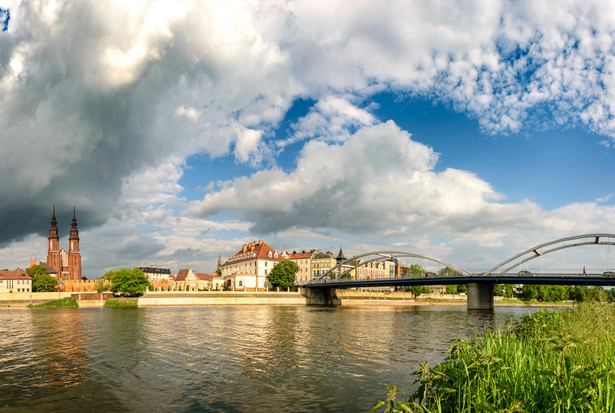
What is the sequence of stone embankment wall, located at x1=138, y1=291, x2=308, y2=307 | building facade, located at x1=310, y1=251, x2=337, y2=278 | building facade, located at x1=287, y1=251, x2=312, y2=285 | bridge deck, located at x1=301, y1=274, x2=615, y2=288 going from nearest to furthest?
1. bridge deck, located at x1=301, y1=274, x2=615, y2=288
2. stone embankment wall, located at x1=138, y1=291, x2=308, y2=307
3. building facade, located at x1=310, y1=251, x2=337, y2=278
4. building facade, located at x1=287, y1=251, x2=312, y2=285

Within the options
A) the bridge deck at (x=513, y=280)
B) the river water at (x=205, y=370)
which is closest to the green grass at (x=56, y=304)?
the bridge deck at (x=513, y=280)

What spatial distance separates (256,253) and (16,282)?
76.6 meters

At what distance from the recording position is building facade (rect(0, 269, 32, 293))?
135350mm

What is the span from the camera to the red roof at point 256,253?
144 metres

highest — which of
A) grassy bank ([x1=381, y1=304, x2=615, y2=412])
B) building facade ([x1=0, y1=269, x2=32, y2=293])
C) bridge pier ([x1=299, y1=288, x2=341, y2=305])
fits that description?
grassy bank ([x1=381, y1=304, x2=615, y2=412])

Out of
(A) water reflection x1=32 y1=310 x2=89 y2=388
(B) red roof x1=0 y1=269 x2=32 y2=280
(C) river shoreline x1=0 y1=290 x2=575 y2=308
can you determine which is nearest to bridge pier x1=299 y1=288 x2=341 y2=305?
(C) river shoreline x1=0 y1=290 x2=575 y2=308

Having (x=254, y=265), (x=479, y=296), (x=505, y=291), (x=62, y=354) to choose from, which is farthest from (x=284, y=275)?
(x=505, y=291)

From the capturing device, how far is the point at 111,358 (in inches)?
950

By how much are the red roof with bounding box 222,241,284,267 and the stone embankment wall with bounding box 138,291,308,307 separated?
37.0 meters

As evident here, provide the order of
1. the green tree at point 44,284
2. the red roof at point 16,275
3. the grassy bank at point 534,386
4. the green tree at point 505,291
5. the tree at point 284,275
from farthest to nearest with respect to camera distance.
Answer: the green tree at point 505,291 < the red roof at point 16,275 < the green tree at point 44,284 < the tree at point 284,275 < the grassy bank at point 534,386

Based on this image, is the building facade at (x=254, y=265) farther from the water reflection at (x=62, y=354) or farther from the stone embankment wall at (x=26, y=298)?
the water reflection at (x=62, y=354)

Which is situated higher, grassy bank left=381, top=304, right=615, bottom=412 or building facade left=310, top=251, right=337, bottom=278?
grassy bank left=381, top=304, right=615, bottom=412

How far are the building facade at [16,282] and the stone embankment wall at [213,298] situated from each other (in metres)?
69.1

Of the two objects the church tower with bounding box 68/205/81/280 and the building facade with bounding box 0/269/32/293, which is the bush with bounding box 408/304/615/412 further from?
the church tower with bounding box 68/205/81/280
